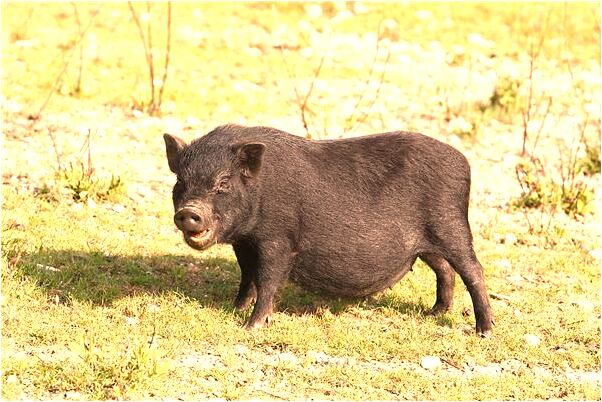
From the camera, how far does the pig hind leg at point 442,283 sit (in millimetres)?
7809

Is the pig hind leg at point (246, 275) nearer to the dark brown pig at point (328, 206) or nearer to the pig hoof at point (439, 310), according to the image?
the dark brown pig at point (328, 206)

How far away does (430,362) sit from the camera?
22.2 feet

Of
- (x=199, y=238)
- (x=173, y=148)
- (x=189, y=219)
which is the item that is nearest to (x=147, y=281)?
(x=173, y=148)

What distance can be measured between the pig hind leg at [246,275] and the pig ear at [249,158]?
575mm

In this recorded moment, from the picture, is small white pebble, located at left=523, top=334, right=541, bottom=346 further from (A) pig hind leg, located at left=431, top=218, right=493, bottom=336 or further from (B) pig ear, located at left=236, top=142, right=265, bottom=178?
(B) pig ear, located at left=236, top=142, right=265, bottom=178

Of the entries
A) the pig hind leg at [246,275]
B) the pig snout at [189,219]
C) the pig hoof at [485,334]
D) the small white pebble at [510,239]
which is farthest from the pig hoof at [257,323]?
the small white pebble at [510,239]

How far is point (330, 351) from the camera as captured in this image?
683 cm

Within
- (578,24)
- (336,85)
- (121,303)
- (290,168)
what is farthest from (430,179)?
(578,24)

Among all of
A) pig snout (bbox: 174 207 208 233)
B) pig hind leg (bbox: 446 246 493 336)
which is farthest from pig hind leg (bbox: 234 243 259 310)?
pig hind leg (bbox: 446 246 493 336)

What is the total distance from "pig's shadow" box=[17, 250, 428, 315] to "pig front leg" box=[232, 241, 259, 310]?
0.39ft

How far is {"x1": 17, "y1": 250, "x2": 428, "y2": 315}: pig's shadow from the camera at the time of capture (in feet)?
24.5

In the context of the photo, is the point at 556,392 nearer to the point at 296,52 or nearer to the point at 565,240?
the point at 565,240

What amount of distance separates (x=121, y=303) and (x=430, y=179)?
94.4 inches

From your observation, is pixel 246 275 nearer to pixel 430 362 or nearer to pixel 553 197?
pixel 430 362
